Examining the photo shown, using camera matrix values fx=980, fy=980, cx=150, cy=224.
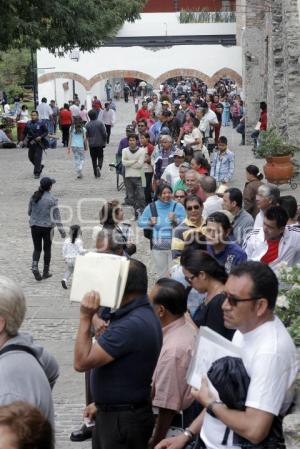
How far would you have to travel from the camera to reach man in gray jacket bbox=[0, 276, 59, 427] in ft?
15.5

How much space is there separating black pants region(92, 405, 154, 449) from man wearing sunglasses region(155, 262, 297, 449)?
67 centimetres

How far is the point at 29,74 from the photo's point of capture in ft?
190

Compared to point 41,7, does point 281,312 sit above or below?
below

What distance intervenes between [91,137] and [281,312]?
17.9 metres

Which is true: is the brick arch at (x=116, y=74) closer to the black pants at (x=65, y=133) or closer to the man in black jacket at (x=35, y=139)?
the black pants at (x=65, y=133)

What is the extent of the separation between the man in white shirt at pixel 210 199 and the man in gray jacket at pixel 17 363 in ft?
20.9

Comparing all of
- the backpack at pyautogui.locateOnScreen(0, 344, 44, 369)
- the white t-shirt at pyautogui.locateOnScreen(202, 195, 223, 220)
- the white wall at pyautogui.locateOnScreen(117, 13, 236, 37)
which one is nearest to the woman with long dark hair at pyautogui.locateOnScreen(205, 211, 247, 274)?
the white t-shirt at pyautogui.locateOnScreen(202, 195, 223, 220)

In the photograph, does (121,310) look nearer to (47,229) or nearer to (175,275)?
(175,275)

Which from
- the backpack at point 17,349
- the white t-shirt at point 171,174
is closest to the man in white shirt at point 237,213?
the white t-shirt at point 171,174

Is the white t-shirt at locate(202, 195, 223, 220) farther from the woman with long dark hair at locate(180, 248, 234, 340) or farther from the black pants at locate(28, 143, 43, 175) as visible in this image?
the black pants at locate(28, 143, 43, 175)

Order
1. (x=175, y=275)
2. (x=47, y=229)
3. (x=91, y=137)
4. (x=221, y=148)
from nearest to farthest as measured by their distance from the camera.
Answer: (x=175, y=275), (x=47, y=229), (x=221, y=148), (x=91, y=137)

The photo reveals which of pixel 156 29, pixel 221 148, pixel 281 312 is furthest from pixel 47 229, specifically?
pixel 156 29

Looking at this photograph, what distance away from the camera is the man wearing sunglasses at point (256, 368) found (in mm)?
4656

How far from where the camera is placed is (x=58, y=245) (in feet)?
55.3
